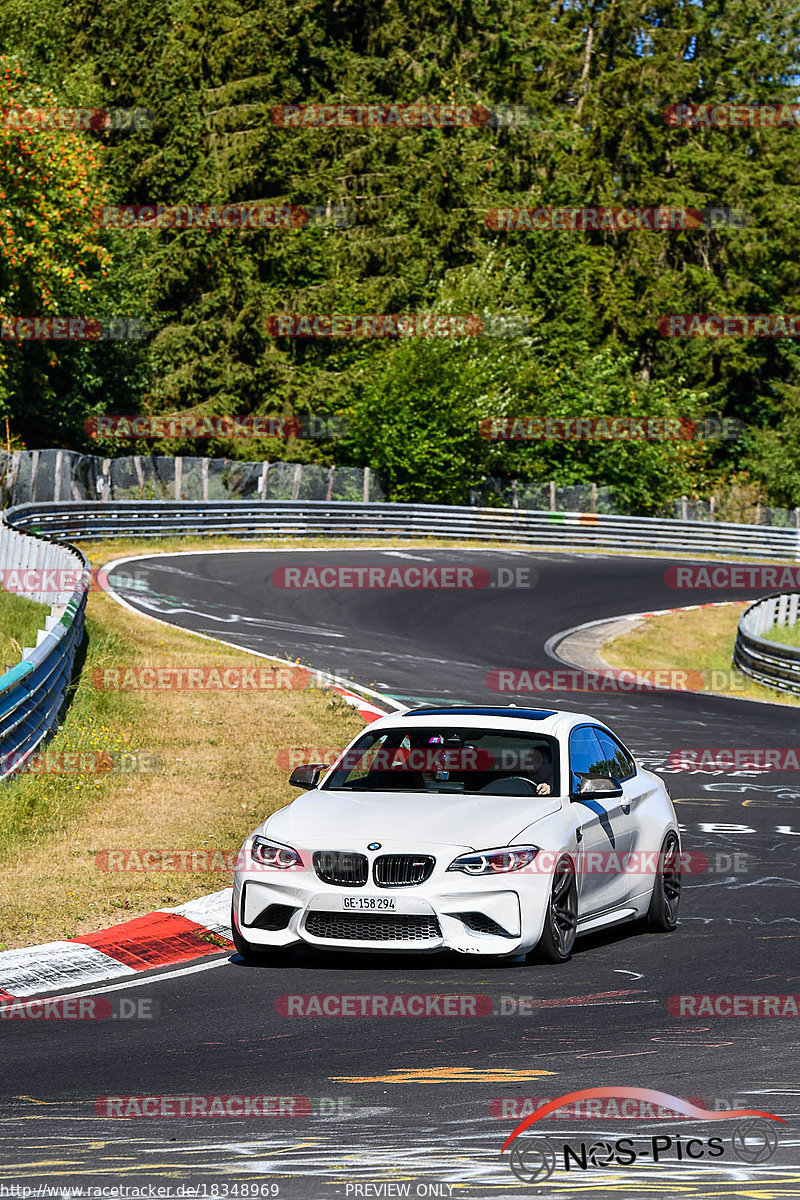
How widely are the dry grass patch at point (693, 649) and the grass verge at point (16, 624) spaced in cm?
1078

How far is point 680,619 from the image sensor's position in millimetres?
36062

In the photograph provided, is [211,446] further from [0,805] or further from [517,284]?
[0,805]

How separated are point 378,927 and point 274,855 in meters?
0.75

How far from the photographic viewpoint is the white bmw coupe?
8.86 metres

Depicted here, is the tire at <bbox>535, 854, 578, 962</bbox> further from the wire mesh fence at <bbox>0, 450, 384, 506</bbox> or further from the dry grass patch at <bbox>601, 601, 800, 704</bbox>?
the wire mesh fence at <bbox>0, 450, 384, 506</bbox>

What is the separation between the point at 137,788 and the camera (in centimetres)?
1450

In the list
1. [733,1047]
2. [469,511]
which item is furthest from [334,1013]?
[469,511]

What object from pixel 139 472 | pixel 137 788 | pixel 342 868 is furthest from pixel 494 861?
pixel 139 472

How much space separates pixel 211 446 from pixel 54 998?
53.0m

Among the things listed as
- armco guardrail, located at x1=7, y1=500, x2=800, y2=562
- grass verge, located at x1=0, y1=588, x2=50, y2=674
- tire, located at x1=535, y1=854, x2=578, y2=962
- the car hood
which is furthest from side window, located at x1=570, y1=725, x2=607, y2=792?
armco guardrail, located at x1=7, y1=500, x2=800, y2=562

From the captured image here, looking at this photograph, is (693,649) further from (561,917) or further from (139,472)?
(561,917)

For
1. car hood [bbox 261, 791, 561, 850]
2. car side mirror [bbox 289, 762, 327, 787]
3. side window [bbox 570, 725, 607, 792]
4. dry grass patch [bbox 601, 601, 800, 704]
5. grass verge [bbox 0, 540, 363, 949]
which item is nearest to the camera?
car hood [bbox 261, 791, 561, 850]

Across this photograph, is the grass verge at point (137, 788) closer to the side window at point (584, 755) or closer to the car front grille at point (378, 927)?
the car front grille at point (378, 927)

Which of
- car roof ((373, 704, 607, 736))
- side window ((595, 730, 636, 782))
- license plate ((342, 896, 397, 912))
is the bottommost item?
license plate ((342, 896, 397, 912))
